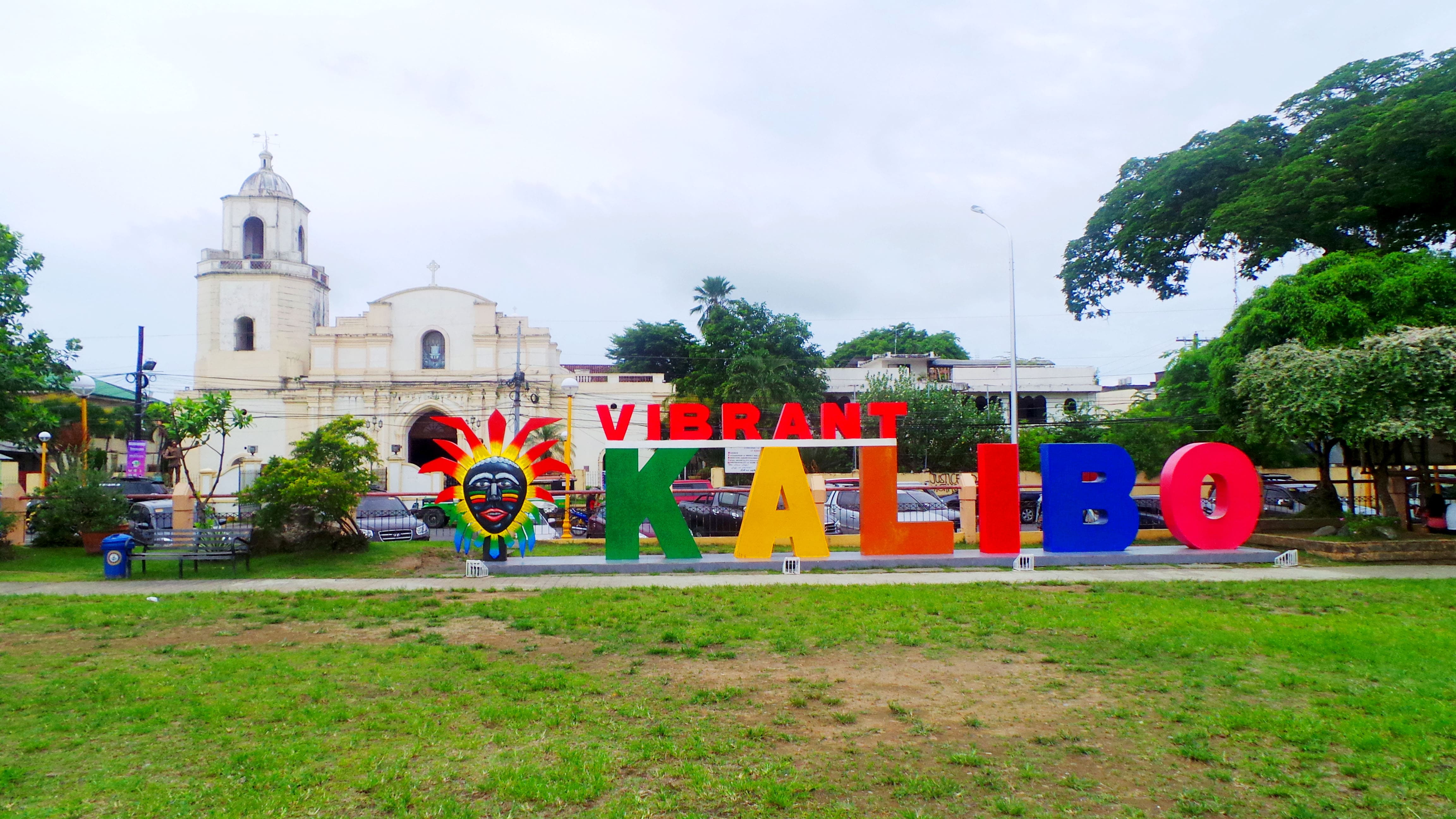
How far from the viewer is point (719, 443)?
1672 cm

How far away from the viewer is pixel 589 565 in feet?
54.1

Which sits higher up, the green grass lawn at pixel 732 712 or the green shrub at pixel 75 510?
the green shrub at pixel 75 510

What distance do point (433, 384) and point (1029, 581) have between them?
37694 mm

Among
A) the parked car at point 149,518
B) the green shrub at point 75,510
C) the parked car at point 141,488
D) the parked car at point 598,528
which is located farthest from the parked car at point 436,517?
the parked car at point 141,488

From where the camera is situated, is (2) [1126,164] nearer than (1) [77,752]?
No

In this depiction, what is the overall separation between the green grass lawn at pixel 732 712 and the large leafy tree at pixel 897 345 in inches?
2441

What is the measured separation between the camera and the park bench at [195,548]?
1584 centimetres

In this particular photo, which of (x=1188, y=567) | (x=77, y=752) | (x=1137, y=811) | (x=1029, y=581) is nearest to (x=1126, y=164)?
(x=1188, y=567)

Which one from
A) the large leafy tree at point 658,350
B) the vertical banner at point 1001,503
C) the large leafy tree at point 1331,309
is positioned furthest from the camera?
the large leafy tree at point 658,350

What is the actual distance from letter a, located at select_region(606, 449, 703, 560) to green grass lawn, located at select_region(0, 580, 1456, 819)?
16.4ft

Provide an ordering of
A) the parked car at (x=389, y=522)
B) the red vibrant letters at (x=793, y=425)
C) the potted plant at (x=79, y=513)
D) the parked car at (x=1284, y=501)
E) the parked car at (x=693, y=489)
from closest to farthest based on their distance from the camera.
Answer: the red vibrant letters at (x=793, y=425) < the potted plant at (x=79, y=513) < the parked car at (x=389, y=522) < the parked car at (x=693, y=489) < the parked car at (x=1284, y=501)

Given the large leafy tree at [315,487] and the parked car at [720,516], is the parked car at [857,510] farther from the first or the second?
the large leafy tree at [315,487]

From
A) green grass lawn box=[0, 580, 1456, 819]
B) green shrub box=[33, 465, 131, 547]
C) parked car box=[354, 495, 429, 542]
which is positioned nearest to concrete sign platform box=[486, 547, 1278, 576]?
green grass lawn box=[0, 580, 1456, 819]

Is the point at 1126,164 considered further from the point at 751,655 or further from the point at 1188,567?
the point at 751,655
